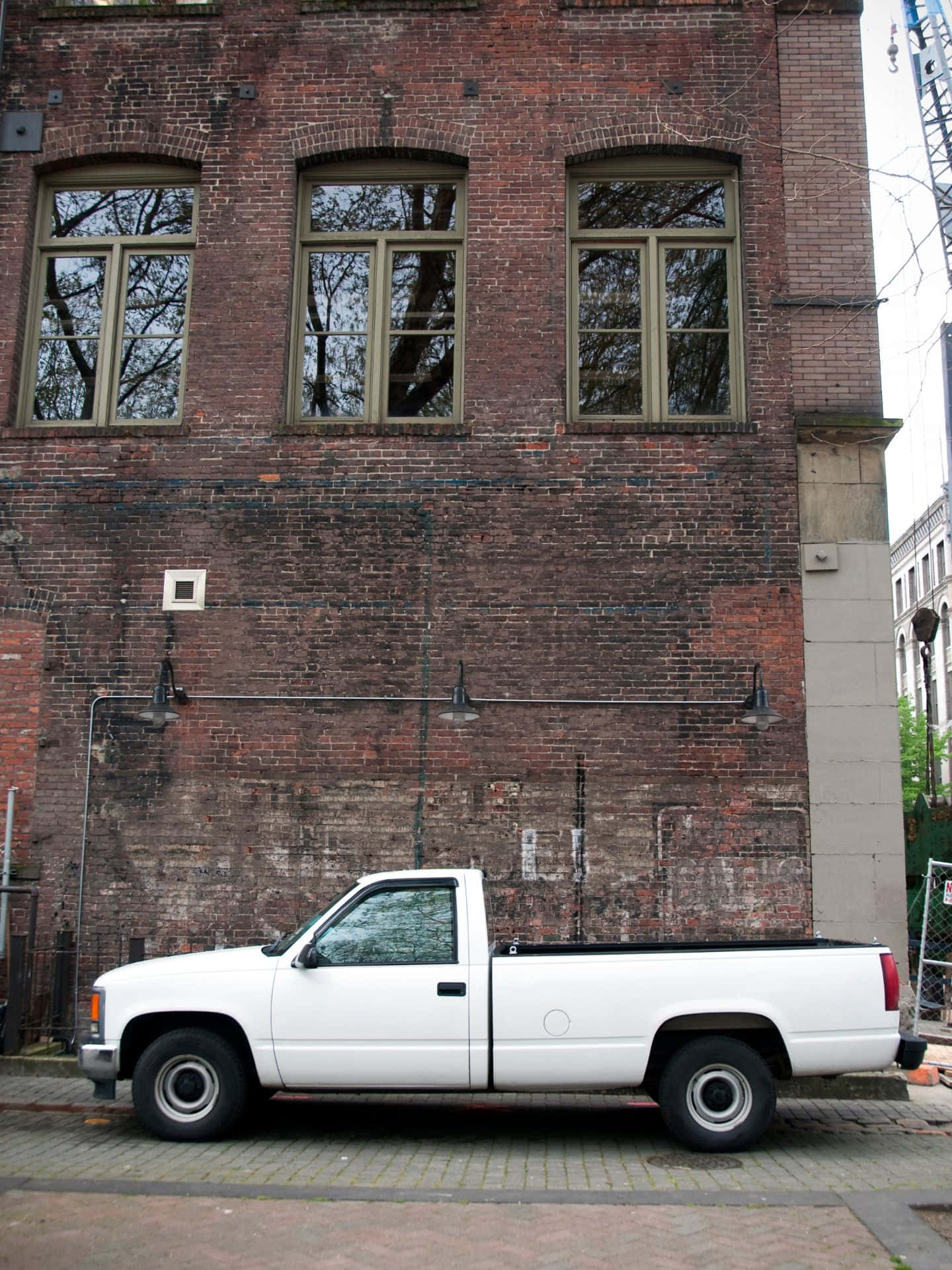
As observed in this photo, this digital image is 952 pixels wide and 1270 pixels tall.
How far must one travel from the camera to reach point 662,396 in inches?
468

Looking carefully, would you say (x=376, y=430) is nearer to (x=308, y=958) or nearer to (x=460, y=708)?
(x=460, y=708)

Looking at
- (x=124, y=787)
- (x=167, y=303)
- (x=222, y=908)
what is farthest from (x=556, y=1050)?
(x=167, y=303)

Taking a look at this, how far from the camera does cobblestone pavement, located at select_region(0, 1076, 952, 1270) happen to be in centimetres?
553

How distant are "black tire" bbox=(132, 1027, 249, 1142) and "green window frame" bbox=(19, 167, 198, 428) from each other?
22.1 feet

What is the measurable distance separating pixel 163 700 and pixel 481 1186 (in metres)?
5.57

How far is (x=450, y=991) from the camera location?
733cm

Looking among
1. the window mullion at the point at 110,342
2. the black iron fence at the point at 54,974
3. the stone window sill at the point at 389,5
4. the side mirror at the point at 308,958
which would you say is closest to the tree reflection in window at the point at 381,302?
the stone window sill at the point at 389,5

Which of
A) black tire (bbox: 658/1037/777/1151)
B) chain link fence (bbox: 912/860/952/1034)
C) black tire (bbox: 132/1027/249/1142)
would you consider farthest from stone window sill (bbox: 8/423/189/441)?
chain link fence (bbox: 912/860/952/1034)

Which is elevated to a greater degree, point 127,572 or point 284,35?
point 284,35

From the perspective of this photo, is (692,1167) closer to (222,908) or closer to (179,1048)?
(179,1048)

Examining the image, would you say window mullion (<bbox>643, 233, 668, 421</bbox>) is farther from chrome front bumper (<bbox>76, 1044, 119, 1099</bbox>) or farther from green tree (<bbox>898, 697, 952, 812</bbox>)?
green tree (<bbox>898, 697, 952, 812</bbox>)

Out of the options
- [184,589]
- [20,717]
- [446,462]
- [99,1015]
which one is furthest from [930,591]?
[99,1015]

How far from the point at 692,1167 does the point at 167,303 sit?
31.7 ft

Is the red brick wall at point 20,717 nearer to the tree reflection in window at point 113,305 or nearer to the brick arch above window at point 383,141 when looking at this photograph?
the tree reflection in window at point 113,305
